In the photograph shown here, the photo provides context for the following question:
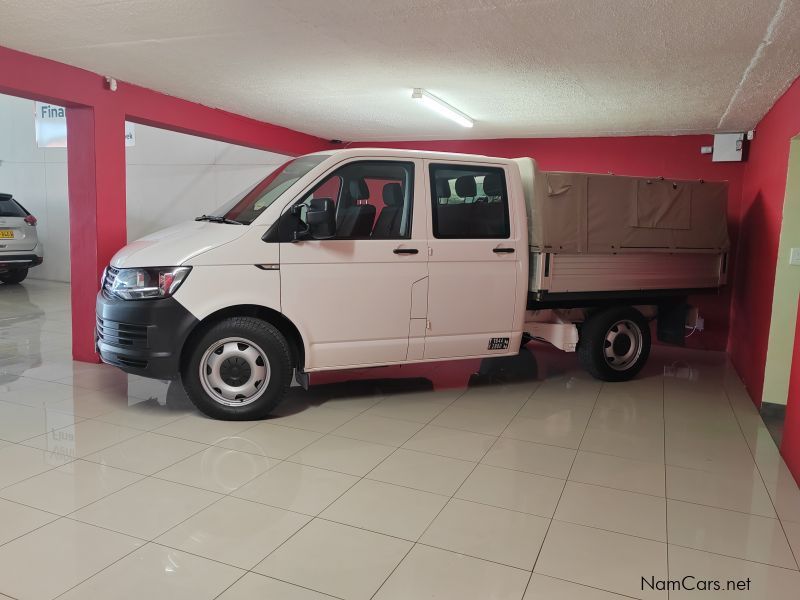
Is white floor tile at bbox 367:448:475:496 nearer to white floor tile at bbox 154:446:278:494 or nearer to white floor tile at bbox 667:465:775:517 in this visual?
white floor tile at bbox 154:446:278:494

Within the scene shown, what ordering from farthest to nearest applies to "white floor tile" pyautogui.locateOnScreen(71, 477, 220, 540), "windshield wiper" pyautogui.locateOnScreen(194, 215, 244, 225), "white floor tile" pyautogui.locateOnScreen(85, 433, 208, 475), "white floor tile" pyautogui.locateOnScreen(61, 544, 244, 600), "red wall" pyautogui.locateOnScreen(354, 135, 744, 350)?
"red wall" pyautogui.locateOnScreen(354, 135, 744, 350), "windshield wiper" pyautogui.locateOnScreen(194, 215, 244, 225), "white floor tile" pyautogui.locateOnScreen(85, 433, 208, 475), "white floor tile" pyautogui.locateOnScreen(71, 477, 220, 540), "white floor tile" pyautogui.locateOnScreen(61, 544, 244, 600)

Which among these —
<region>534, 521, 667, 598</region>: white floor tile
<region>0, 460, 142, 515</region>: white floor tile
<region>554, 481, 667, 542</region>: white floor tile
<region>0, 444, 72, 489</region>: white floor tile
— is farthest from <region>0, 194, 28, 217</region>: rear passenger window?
<region>534, 521, 667, 598</region>: white floor tile

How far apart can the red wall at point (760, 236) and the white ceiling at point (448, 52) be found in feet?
1.01

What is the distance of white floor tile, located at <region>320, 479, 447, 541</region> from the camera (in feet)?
10.5

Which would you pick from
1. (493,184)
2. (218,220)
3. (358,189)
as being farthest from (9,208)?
(493,184)

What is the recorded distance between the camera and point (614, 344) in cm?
625

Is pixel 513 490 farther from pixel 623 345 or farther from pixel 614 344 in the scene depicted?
pixel 623 345

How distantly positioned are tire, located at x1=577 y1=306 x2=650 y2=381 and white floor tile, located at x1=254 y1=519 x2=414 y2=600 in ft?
11.9

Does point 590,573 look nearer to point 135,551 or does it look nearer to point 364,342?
point 135,551

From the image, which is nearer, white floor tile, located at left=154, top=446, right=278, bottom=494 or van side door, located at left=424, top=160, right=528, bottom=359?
white floor tile, located at left=154, top=446, right=278, bottom=494

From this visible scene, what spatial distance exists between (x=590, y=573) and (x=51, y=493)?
8.99 ft

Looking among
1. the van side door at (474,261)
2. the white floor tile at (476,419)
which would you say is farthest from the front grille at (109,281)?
the white floor tile at (476,419)

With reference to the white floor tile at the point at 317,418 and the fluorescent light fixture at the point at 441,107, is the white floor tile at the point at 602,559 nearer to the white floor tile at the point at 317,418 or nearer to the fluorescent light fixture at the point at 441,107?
the white floor tile at the point at 317,418

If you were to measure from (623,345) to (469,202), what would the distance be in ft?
7.37
